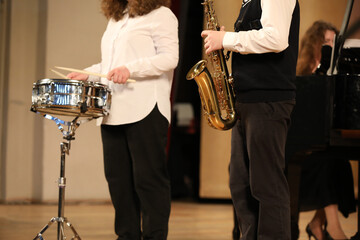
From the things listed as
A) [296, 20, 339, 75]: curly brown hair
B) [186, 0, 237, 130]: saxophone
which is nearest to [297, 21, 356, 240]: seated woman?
[296, 20, 339, 75]: curly brown hair

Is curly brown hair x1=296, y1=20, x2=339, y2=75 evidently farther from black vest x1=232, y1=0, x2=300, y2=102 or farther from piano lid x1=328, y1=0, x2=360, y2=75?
black vest x1=232, y1=0, x2=300, y2=102

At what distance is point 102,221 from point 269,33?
8.82ft

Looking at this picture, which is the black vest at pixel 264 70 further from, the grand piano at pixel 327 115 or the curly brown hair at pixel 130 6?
the curly brown hair at pixel 130 6

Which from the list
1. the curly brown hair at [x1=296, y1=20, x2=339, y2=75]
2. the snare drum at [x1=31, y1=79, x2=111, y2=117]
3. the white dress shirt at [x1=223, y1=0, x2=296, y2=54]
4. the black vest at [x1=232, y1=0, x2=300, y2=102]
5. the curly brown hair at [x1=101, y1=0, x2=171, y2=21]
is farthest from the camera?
the curly brown hair at [x1=296, y1=20, x2=339, y2=75]

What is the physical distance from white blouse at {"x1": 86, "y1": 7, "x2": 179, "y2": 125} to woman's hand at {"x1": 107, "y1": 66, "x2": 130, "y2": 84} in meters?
0.06

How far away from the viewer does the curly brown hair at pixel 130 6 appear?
2.49 m

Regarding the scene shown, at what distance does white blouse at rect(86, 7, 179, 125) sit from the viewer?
2.42m

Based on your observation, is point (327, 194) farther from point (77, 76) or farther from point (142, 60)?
point (77, 76)

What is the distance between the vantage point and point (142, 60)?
240 centimetres

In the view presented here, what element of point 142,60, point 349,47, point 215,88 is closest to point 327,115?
point 349,47

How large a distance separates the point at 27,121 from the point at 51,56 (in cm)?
72

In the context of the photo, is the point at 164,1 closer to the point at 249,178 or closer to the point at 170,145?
the point at 249,178

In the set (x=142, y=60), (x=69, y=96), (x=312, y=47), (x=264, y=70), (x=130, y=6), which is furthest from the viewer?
(x=312, y=47)

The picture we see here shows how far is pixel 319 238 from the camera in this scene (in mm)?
3191
